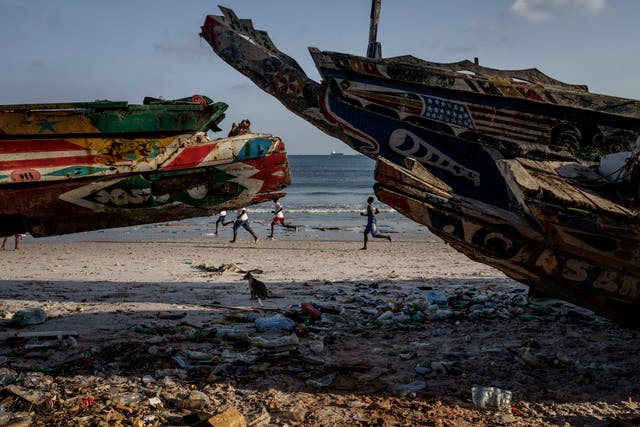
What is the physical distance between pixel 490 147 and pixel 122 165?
14.2ft

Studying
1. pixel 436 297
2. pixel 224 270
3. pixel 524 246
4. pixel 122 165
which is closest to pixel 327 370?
pixel 524 246

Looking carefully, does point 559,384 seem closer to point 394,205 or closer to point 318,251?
point 394,205

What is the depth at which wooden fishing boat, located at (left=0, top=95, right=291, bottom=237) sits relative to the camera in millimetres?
4633

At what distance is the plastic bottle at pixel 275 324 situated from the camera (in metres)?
6.01

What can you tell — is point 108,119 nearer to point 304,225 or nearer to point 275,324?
point 275,324

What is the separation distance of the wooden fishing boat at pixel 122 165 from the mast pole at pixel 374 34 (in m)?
3.50

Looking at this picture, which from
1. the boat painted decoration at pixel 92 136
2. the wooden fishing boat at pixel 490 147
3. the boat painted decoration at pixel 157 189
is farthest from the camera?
the boat painted decoration at pixel 157 189

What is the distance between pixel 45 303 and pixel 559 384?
239 inches

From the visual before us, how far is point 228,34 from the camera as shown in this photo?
7.90 meters

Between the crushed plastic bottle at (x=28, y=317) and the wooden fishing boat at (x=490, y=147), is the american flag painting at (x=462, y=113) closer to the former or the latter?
the wooden fishing boat at (x=490, y=147)

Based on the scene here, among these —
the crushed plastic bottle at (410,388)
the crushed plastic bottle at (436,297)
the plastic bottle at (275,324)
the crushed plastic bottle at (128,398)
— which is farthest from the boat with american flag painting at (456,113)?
the crushed plastic bottle at (128,398)

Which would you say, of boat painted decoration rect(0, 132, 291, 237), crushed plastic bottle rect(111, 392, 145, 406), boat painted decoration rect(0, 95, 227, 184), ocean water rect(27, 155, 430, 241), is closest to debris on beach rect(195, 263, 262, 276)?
boat painted decoration rect(0, 132, 291, 237)

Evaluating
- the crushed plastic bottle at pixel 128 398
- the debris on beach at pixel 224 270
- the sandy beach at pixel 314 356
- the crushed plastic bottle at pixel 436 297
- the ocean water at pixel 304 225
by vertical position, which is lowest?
the ocean water at pixel 304 225

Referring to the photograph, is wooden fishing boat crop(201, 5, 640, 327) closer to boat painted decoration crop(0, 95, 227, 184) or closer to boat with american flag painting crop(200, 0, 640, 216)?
boat with american flag painting crop(200, 0, 640, 216)
